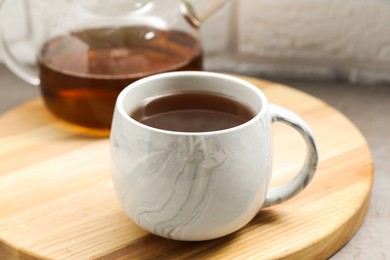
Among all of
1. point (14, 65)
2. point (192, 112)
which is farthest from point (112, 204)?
point (14, 65)

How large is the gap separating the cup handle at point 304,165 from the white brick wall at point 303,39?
325 mm

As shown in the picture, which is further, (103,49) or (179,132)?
(103,49)

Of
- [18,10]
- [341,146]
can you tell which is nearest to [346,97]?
[341,146]

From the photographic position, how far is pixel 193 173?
41cm

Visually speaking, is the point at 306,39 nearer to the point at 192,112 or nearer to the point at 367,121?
the point at 367,121

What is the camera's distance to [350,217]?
48 cm

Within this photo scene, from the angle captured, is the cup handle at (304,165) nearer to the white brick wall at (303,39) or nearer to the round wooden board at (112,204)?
the round wooden board at (112,204)

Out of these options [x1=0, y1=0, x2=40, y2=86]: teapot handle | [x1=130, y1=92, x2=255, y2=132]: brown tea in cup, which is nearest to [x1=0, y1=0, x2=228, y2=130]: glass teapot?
[x1=0, y1=0, x2=40, y2=86]: teapot handle

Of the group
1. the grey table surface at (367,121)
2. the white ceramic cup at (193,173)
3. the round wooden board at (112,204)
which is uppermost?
the white ceramic cup at (193,173)

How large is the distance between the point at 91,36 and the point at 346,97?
0.29m

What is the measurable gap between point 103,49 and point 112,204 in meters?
0.17

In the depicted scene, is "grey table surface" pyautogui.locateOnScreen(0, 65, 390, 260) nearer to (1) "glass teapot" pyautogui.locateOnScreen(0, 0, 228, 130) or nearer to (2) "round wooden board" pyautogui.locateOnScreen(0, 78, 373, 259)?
(2) "round wooden board" pyautogui.locateOnScreen(0, 78, 373, 259)

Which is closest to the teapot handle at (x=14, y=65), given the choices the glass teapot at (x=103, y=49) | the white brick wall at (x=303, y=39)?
the glass teapot at (x=103, y=49)

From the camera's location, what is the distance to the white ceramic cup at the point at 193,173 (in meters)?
0.40
